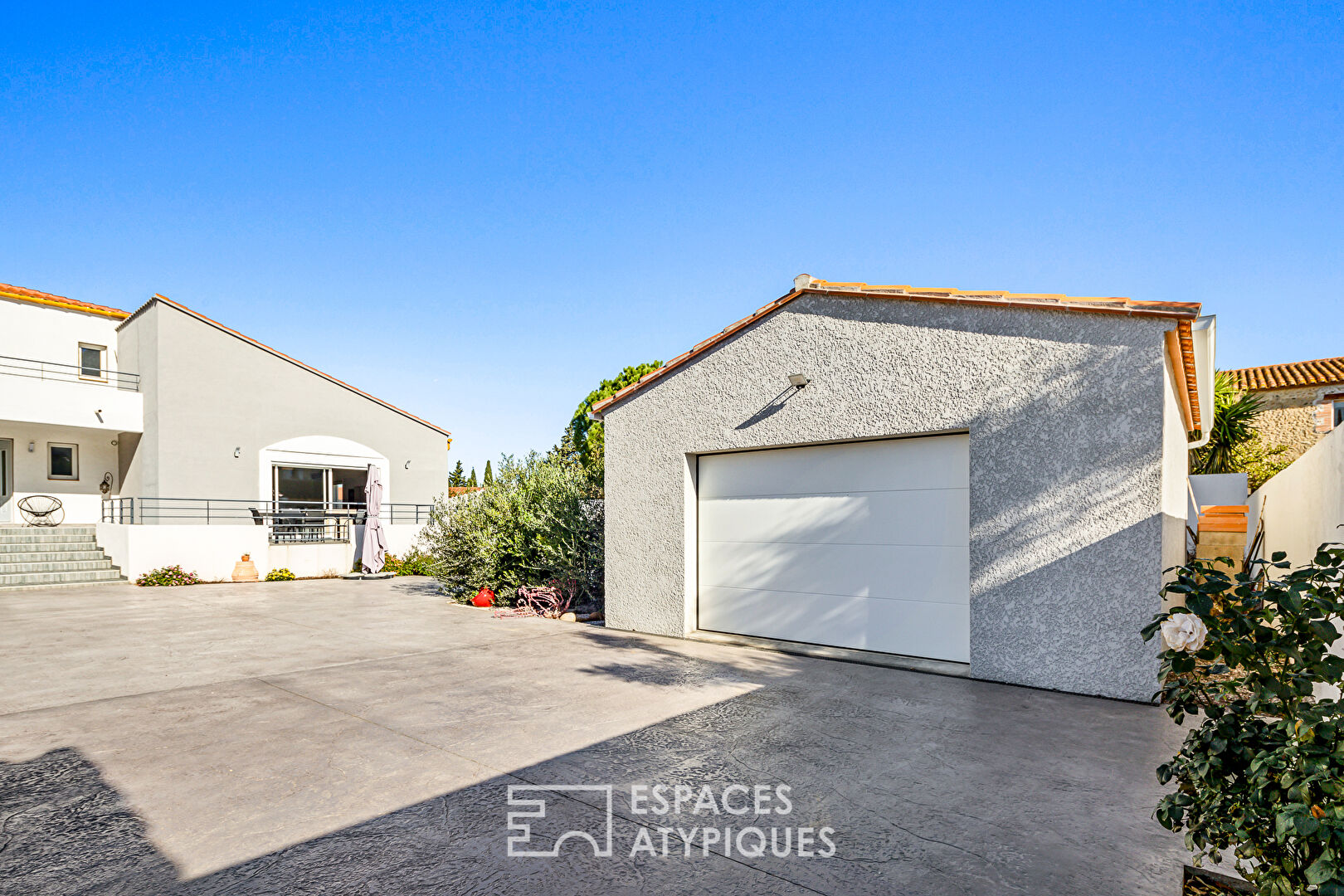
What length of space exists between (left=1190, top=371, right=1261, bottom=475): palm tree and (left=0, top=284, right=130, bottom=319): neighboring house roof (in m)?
28.4

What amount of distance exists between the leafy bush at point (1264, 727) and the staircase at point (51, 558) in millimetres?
19344

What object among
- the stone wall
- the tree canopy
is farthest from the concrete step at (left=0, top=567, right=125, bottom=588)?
the stone wall

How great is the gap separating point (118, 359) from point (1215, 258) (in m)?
26.0

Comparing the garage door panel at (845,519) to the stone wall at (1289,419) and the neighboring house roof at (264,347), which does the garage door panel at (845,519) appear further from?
the stone wall at (1289,419)

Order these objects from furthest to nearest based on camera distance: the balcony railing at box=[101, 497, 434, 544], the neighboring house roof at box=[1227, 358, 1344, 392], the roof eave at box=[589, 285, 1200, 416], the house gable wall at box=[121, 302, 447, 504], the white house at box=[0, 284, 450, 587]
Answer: the neighboring house roof at box=[1227, 358, 1344, 392]
the house gable wall at box=[121, 302, 447, 504]
the balcony railing at box=[101, 497, 434, 544]
the white house at box=[0, 284, 450, 587]
the roof eave at box=[589, 285, 1200, 416]

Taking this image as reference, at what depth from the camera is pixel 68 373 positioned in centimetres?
1866

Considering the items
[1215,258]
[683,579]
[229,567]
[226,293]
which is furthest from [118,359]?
[1215,258]

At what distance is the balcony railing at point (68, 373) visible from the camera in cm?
1764

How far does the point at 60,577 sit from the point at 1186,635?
64.6 feet

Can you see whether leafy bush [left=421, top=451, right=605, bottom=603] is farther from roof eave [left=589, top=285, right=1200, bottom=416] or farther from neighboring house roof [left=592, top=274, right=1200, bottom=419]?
neighboring house roof [left=592, top=274, right=1200, bottom=419]

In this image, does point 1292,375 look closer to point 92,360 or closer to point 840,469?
point 840,469

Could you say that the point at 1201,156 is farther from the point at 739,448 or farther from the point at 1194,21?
the point at 739,448

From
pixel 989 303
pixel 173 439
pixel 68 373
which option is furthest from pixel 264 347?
pixel 989 303

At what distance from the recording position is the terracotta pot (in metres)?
16.2
